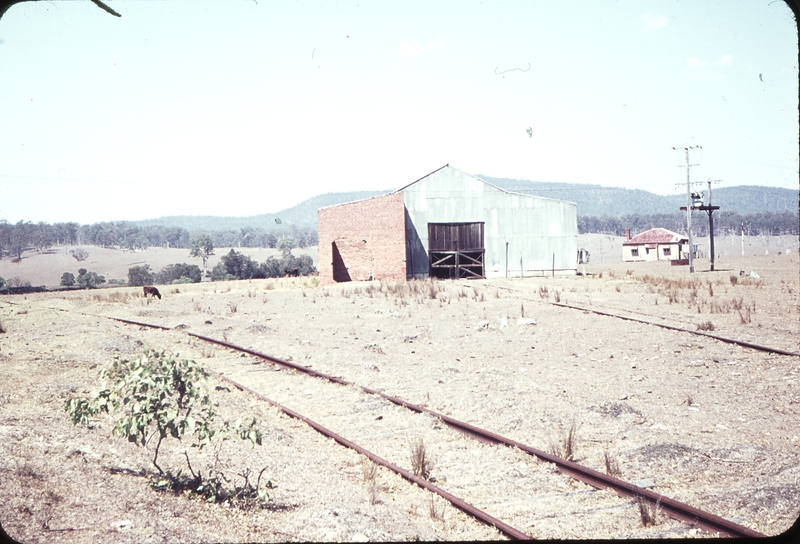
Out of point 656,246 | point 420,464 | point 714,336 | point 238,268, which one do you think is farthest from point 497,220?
point 656,246

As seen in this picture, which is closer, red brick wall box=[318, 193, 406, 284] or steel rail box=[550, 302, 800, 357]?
steel rail box=[550, 302, 800, 357]

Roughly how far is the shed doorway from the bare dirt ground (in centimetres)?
2046

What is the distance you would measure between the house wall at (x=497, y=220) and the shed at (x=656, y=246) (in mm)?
47338

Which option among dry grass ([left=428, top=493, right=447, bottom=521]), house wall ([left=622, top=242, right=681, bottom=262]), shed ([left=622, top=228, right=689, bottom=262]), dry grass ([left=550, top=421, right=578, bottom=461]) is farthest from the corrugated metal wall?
house wall ([left=622, top=242, right=681, bottom=262])

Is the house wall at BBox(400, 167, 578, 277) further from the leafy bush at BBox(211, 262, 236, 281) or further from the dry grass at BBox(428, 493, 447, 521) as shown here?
the dry grass at BBox(428, 493, 447, 521)

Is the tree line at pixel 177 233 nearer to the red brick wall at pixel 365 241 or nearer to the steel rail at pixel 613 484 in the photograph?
the red brick wall at pixel 365 241

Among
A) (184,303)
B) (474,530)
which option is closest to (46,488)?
(474,530)

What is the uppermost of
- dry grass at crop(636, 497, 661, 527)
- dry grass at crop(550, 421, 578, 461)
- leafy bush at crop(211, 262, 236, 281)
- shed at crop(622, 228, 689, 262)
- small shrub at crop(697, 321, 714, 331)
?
shed at crop(622, 228, 689, 262)

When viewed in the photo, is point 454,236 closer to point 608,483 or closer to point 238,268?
point 608,483

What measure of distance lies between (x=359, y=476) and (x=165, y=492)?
1983 millimetres

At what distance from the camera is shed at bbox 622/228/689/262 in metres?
83.1

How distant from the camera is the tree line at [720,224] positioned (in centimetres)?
15362

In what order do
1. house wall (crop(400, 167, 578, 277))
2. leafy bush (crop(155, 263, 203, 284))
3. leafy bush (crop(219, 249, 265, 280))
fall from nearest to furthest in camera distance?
house wall (crop(400, 167, 578, 277)) → leafy bush (crop(155, 263, 203, 284)) → leafy bush (crop(219, 249, 265, 280))

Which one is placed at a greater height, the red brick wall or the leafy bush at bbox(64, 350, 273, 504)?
the red brick wall
